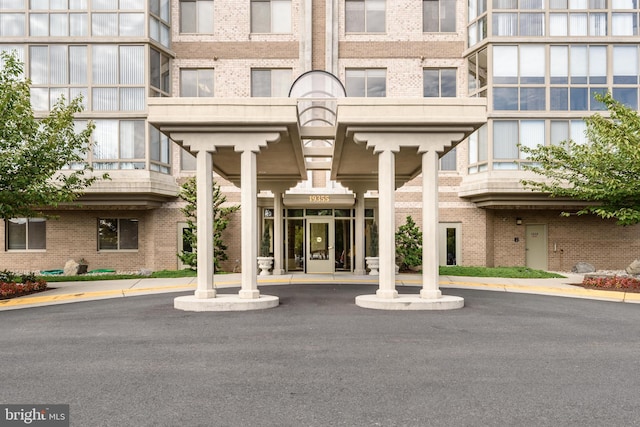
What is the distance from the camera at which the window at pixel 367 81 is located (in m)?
21.1

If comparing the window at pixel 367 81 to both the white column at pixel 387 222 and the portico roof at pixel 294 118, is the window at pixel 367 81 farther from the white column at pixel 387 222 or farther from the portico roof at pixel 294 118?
the white column at pixel 387 222

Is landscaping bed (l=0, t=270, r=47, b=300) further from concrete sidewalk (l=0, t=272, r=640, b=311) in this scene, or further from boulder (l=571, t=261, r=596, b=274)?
boulder (l=571, t=261, r=596, b=274)

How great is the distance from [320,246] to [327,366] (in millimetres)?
13599

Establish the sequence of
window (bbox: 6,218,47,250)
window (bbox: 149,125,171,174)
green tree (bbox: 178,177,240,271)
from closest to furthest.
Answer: green tree (bbox: 178,177,240,271), window (bbox: 149,125,171,174), window (bbox: 6,218,47,250)

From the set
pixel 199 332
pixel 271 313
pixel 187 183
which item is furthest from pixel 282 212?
pixel 199 332

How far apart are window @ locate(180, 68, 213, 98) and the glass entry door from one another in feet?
28.2

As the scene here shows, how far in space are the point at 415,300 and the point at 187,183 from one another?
13056mm

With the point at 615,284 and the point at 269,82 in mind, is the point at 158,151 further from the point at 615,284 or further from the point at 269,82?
the point at 615,284

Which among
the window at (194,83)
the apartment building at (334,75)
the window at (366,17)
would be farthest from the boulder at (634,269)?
the window at (194,83)

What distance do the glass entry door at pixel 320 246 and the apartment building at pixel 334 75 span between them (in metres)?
0.07

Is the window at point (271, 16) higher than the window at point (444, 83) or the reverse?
higher

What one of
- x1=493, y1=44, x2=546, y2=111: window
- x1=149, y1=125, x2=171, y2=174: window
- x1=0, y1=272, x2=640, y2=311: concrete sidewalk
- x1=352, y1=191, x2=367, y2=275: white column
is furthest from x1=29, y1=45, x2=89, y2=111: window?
x1=493, y1=44, x2=546, y2=111: window

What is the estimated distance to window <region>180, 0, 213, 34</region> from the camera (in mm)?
21078

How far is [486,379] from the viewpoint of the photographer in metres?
5.56
